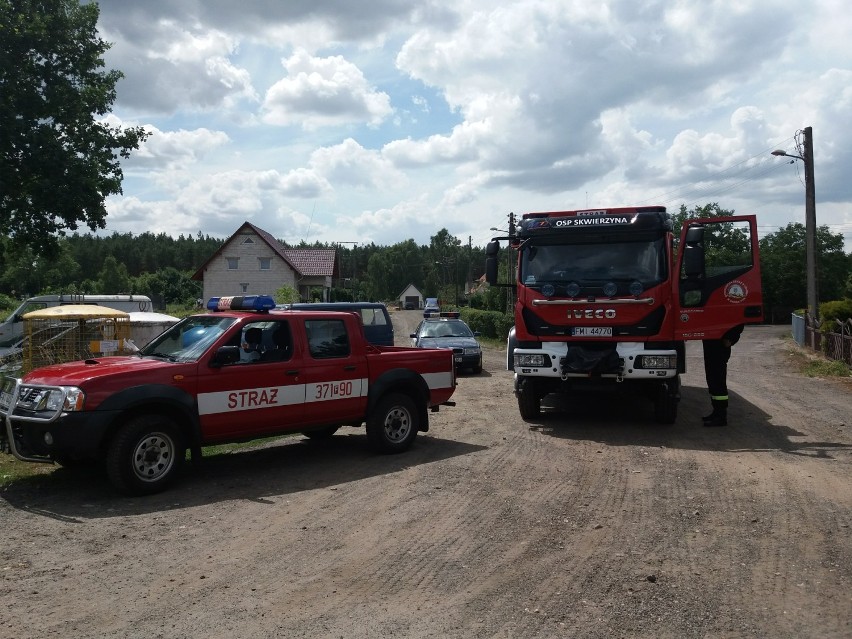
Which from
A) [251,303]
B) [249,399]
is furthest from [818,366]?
[249,399]

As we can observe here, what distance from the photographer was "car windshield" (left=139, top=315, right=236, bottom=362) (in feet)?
26.1

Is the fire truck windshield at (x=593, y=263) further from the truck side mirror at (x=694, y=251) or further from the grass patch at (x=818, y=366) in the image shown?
the grass patch at (x=818, y=366)

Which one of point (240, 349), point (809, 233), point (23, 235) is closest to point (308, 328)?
point (240, 349)

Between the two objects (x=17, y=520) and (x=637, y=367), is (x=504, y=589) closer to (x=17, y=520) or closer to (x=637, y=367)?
(x=17, y=520)

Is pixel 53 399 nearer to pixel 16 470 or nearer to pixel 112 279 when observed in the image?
pixel 16 470

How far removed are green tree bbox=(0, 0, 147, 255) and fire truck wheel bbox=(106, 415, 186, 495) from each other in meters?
20.5

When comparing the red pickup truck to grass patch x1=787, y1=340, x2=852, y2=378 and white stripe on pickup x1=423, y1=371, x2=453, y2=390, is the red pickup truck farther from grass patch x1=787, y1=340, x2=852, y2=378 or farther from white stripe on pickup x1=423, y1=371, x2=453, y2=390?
grass patch x1=787, y1=340, x2=852, y2=378

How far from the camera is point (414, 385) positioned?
972 centimetres

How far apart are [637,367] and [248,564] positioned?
7.03m

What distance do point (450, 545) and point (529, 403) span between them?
6420 mm

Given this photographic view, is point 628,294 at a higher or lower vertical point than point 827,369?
higher

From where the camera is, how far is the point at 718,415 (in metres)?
11.6

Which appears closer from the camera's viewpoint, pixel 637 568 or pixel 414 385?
pixel 637 568

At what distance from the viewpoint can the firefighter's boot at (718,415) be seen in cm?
1149
